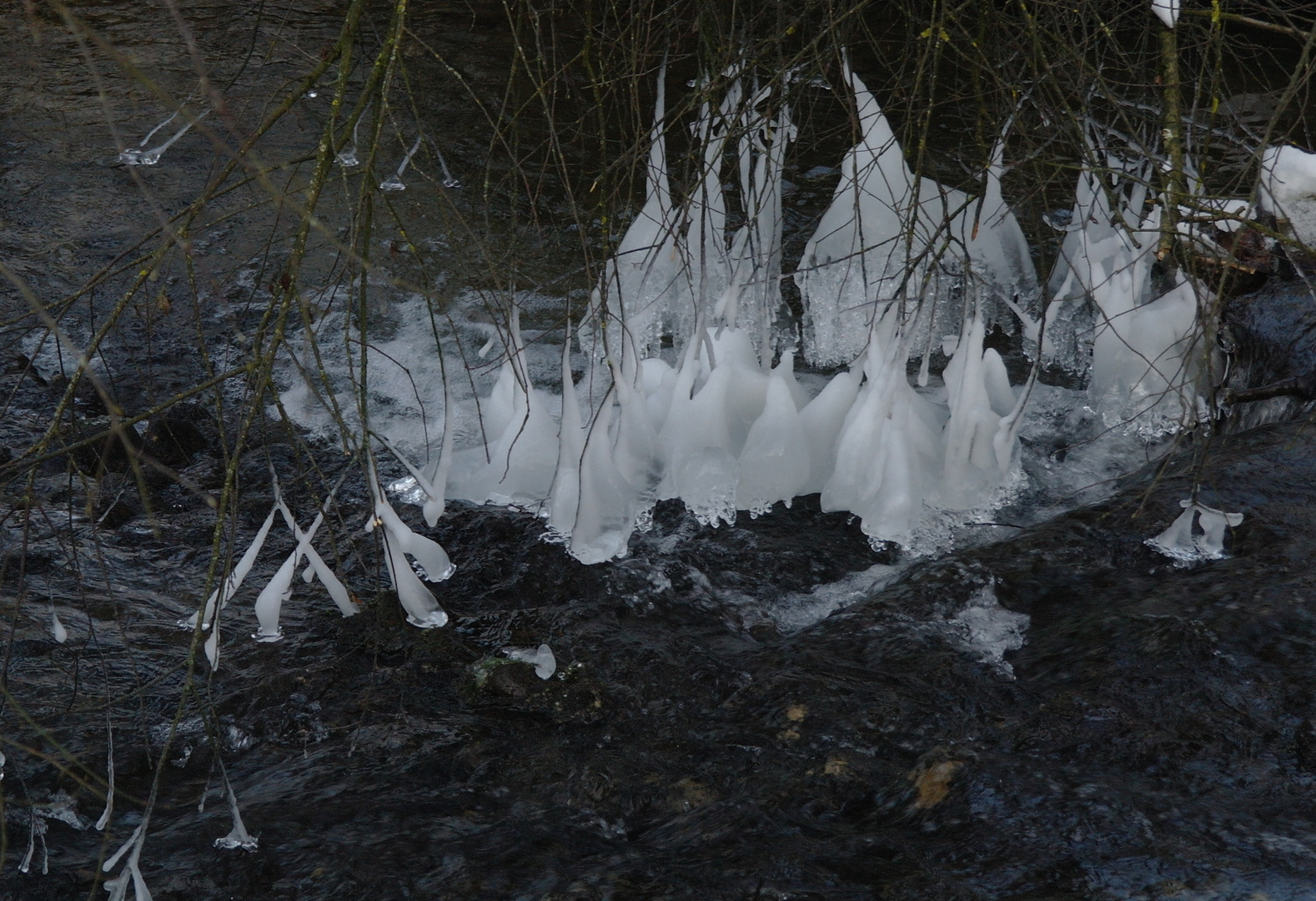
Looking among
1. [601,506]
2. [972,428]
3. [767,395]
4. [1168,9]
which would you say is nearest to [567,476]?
[601,506]

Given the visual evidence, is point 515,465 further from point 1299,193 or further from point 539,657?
point 1299,193

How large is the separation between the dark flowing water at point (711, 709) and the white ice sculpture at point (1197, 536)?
53 mm

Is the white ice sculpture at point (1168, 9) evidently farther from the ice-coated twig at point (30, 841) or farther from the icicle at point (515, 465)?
the ice-coated twig at point (30, 841)

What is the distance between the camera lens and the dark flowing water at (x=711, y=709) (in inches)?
89.4

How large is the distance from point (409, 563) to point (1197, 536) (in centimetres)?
206

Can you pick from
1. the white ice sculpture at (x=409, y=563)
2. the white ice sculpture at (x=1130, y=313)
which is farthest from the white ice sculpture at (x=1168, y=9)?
the white ice sculpture at (x=409, y=563)

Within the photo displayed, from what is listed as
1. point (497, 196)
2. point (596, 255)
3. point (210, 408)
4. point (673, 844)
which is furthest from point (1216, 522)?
point (497, 196)

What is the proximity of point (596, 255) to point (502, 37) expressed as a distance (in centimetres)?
417

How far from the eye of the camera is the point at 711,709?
2.80 meters

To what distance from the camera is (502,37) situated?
8539 mm

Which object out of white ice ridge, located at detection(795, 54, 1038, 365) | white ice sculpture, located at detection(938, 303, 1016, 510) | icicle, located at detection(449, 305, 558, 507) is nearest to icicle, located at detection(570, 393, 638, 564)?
icicle, located at detection(449, 305, 558, 507)

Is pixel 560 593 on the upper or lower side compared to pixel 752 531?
lower

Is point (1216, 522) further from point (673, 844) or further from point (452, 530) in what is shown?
point (452, 530)

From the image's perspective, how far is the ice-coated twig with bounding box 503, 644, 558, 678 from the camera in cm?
291
